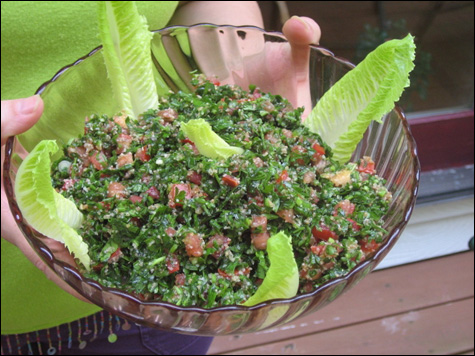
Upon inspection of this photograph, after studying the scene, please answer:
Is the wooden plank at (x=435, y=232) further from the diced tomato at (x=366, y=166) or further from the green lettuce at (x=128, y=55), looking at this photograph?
the green lettuce at (x=128, y=55)

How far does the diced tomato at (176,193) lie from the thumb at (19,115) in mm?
316

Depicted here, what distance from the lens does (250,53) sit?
3.38ft

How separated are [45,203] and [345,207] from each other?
461 mm

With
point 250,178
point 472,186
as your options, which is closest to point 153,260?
point 250,178

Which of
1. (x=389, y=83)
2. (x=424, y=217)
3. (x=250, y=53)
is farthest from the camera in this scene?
(x=424, y=217)

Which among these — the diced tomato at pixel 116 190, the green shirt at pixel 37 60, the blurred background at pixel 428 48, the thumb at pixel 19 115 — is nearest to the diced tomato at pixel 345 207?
the diced tomato at pixel 116 190

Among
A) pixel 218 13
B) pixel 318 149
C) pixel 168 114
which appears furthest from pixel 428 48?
pixel 168 114

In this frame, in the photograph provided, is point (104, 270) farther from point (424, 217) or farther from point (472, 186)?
point (472, 186)

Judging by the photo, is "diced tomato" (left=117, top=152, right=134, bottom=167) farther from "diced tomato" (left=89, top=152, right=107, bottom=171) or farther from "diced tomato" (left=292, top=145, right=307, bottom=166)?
"diced tomato" (left=292, top=145, right=307, bottom=166)

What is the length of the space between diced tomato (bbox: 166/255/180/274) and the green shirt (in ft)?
1.85

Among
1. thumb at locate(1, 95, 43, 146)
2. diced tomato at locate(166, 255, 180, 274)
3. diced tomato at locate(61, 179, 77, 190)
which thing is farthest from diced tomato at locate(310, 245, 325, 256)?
thumb at locate(1, 95, 43, 146)

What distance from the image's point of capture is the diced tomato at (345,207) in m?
0.81

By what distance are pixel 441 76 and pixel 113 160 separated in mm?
2127

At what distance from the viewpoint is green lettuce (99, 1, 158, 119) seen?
0.81m
